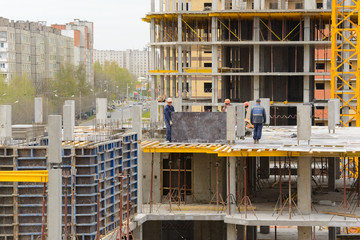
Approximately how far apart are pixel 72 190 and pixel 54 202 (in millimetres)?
3875

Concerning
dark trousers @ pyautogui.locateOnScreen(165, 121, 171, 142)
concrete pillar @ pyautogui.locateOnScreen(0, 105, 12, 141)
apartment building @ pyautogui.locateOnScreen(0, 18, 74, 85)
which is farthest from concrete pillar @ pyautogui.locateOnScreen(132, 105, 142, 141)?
apartment building @ pyautogui.locateOnScreen(0, 18, 74, 85)

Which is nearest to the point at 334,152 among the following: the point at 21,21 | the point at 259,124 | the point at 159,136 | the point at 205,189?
the point at 259,124

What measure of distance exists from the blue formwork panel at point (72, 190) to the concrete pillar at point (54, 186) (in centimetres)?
216

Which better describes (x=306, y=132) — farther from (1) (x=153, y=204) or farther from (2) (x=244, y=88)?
(2) (x=244, y=88)

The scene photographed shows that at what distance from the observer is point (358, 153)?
2978 cm

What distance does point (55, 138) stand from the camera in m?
21.5

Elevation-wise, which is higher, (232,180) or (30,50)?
(30,50)

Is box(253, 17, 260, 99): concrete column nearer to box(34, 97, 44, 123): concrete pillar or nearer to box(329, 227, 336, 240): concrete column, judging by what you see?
box(34, 97, 44, 123): concrete pillar

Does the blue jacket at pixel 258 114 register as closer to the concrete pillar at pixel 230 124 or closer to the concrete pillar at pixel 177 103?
the concrete pillar at pixel 230 124

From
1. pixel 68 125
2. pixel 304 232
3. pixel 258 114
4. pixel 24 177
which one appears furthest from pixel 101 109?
pixel 24 177

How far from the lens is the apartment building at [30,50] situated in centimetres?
12119

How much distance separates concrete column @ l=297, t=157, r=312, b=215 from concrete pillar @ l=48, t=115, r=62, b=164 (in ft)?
40.5

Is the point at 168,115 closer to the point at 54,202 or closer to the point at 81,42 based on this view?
the point at 54,202

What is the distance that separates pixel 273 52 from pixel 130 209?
34.5m
